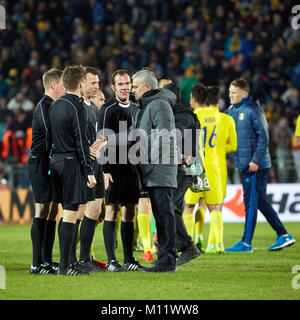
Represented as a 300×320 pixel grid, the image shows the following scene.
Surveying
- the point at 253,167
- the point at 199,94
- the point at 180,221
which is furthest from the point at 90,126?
the point at 253,167

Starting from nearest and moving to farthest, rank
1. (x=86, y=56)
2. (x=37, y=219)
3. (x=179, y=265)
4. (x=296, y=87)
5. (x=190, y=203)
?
(x=37, y=219) → (x=179, y=265) → (x=190, y=203) → (x=296, y=87) → (x=86, y=56)

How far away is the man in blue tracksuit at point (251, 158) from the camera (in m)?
11.0

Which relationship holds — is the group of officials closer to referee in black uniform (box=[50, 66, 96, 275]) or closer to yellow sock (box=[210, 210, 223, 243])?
referee in black uniform (box=[50, 66, 96, 275])

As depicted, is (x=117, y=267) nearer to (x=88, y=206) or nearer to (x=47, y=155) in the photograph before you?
(x=88, y=206)

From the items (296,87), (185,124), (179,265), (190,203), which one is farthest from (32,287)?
(296,87)

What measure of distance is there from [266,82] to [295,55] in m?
1.23

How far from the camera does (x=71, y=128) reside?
7922 millimetres

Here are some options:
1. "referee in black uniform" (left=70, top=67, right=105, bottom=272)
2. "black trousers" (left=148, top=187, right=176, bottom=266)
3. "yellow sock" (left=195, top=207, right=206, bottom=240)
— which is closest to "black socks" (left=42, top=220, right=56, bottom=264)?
"referee in black uniform" (left=70, top=67, right=105, bottom=272)

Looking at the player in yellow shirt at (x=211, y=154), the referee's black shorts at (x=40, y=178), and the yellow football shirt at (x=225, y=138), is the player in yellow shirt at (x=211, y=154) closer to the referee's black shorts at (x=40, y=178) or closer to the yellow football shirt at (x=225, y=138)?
the yellow football shirt at (x=225, y=138)

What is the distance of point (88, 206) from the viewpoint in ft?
29.2

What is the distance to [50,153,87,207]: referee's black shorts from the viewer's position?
790 cm

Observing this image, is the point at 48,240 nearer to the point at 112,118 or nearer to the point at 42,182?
the point at 42,182

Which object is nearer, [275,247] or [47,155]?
[47,155]

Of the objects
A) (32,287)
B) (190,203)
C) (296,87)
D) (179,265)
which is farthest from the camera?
(296,87)
